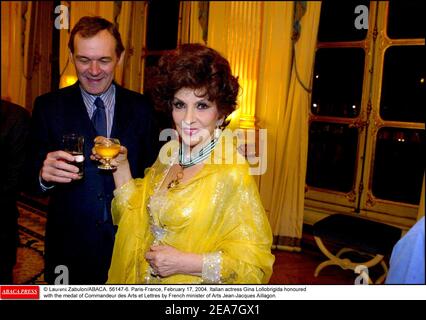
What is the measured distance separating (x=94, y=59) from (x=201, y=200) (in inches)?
26.3

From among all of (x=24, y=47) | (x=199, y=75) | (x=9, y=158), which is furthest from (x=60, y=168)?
(x=24, y=47)

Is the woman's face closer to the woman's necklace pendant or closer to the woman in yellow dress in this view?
the woman in yellow dress

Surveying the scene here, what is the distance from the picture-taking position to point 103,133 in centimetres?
168

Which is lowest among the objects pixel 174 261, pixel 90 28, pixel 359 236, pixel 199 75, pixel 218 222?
pixel 359 236

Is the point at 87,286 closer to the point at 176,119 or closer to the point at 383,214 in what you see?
the point at 176,119

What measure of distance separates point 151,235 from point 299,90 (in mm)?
3127

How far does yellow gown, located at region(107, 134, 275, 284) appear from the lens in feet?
4.17

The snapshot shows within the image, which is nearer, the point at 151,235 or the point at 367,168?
the point at 151,235

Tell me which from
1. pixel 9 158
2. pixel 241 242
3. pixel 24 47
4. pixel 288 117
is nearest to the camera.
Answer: pixel 241 242

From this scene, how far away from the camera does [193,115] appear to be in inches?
52.7

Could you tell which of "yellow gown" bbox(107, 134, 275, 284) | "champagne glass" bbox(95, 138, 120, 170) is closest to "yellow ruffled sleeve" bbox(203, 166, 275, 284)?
"yellow gown" bbox(107, 134, 275, 284)

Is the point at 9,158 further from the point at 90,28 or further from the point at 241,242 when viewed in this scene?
the point at 241,242

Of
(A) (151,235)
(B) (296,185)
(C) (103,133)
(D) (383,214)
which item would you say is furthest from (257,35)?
(A) (151,235)

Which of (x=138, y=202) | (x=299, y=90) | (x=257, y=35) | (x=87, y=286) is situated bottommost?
(x=87, y=286)
